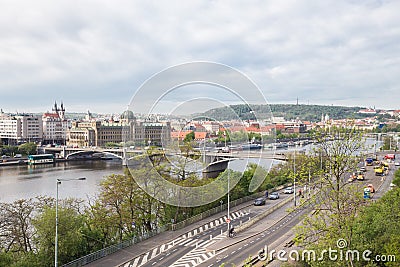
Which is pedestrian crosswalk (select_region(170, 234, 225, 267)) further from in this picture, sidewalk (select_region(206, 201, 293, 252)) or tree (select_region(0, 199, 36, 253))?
tree (select_region(0, 199, 36, 253))

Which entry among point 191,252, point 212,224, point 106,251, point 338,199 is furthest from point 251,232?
point 338,199

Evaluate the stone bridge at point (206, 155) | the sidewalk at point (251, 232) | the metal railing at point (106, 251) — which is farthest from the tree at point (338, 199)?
the stone bridge at point (206, 155)

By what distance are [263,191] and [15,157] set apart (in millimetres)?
44592

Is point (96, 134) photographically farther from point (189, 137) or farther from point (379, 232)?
point (379, 232)

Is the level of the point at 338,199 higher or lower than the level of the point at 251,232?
higher

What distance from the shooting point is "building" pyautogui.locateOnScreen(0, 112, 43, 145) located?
246 ft

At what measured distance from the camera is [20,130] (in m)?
75.4

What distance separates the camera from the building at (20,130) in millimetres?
74938

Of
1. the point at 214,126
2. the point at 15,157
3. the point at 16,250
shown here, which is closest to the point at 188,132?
the point at 214,126

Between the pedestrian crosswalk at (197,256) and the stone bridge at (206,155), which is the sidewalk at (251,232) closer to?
the pedestrian crosswalk at (197,256)

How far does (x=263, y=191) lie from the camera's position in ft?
72.0

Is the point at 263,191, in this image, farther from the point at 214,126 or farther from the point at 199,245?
the point at 199,245

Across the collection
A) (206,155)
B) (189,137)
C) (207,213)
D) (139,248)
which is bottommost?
(139,248)

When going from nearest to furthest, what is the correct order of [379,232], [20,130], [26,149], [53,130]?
[379,232] → [26,149] → [20,130] → [53,130]
